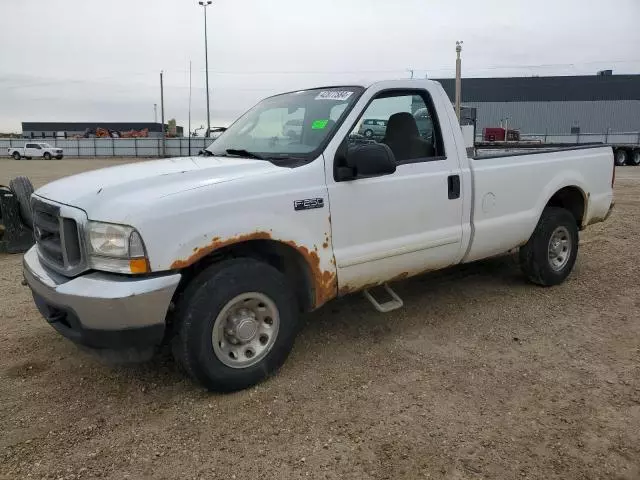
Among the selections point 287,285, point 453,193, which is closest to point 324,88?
point 453,193

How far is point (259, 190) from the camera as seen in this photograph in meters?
3.31

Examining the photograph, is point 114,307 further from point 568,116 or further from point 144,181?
point 568,116

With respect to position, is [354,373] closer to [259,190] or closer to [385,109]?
[259,190]

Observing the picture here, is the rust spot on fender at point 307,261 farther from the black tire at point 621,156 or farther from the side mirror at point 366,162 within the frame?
the black tire at point 621,156

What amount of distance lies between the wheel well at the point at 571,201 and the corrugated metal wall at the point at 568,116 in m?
51.6

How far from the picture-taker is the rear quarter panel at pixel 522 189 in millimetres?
4621

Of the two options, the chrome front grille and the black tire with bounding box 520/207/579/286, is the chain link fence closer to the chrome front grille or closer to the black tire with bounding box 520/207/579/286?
the black tire with bounding box 520/207/579/286

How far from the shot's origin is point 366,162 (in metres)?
3.54

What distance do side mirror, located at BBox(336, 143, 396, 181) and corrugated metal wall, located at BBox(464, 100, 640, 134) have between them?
5421cm

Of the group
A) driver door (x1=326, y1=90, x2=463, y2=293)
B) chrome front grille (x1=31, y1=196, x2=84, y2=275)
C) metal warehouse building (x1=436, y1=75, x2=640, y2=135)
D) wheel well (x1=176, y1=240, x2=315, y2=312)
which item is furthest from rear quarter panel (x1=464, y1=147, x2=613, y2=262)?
metal warehouse building (x1=436, y1=75, x2=640, y2=135)

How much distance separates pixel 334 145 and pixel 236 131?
1.27m

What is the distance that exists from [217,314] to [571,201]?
4.28 metres

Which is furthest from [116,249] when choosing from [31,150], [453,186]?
[31,150]

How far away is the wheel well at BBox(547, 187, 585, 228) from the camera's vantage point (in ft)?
18.5
